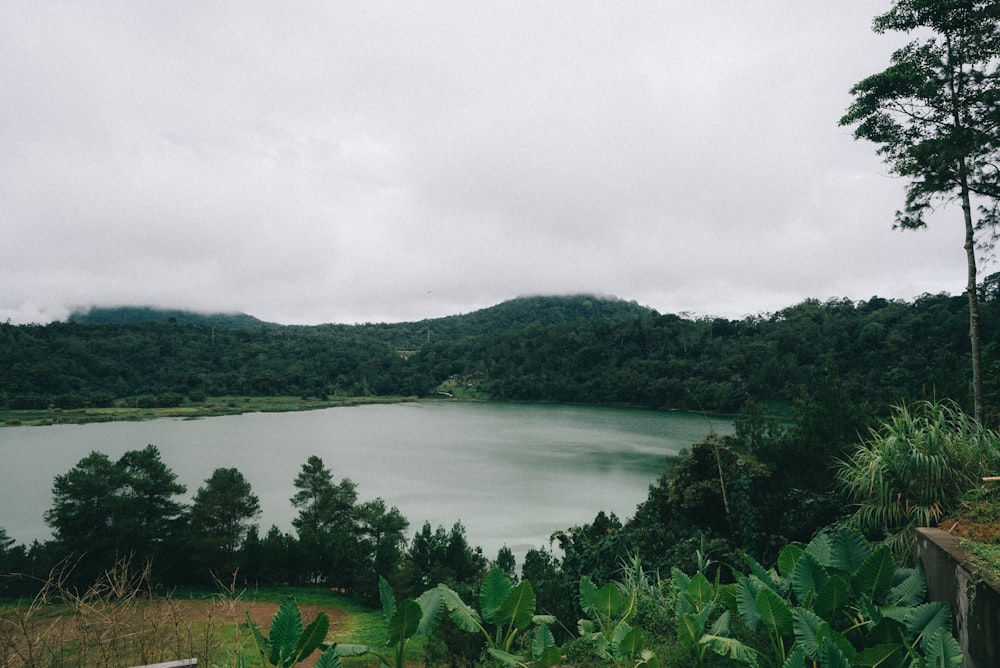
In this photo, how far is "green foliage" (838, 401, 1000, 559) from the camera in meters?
3.29

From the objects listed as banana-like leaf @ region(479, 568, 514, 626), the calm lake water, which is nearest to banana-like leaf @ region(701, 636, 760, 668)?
banana-like leaf @ region(479, 568, 514, 626)

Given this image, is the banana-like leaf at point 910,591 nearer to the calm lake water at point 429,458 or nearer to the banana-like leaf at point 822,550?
the banana-like leaf at point 822,550

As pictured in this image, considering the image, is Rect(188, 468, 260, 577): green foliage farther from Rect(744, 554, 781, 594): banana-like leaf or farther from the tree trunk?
the tree trunk

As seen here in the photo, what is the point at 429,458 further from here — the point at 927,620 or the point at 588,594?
the point at 927,620

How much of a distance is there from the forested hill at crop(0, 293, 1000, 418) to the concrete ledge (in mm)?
29093

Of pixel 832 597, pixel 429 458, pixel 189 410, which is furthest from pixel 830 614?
pixel 189 410

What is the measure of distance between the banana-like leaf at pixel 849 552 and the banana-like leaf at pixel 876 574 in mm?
126

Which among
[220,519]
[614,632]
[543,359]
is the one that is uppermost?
[543,359]

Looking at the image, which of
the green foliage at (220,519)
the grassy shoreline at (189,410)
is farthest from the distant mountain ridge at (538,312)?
the green foliage at (220,519)

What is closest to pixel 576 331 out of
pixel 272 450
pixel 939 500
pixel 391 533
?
pixel 272 450

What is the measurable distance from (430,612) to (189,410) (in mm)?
61189

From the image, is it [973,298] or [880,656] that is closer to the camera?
[880,656]

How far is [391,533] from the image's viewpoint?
15.9 m

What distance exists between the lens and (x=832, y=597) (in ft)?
7.23
